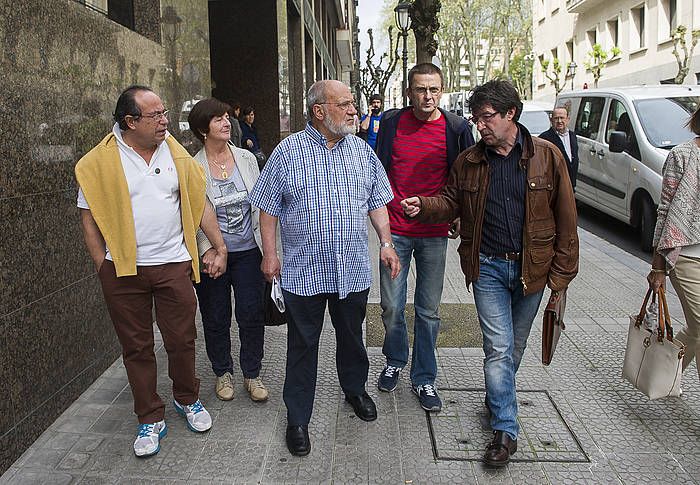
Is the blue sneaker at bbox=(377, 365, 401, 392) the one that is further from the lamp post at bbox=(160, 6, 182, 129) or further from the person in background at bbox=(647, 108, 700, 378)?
the lamp post at bbox=(160, 6, 182, 129)

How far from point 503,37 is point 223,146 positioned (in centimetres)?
5777

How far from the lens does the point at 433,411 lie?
425 centimetres

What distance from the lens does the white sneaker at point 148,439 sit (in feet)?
12.1

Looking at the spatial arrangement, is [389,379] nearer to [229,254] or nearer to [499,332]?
[499,332]

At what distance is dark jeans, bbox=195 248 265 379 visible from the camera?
4.42m

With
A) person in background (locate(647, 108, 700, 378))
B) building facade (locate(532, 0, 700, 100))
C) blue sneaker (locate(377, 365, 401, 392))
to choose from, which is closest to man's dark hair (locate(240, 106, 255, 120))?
blue sneaker (locate(377, 365, 401, 392))

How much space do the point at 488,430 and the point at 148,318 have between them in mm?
1970

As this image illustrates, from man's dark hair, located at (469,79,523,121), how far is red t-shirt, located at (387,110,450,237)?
0.55 meters

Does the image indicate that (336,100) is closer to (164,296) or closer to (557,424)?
(164,296)

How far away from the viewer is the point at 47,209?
Result: 160 inches

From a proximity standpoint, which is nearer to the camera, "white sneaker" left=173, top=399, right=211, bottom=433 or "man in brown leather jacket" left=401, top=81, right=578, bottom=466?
"man in brown leather jacket" left=401, top=81, right=578, bottom=466

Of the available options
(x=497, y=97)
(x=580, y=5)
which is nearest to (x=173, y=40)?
(x=497, y=97)

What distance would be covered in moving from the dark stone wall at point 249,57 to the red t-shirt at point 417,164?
782 cm

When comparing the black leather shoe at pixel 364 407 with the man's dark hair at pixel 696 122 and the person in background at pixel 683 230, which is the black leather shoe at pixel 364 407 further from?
the man's dark hair at pixel 696 122
